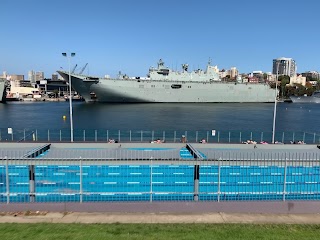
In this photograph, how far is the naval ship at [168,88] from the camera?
110062 mm

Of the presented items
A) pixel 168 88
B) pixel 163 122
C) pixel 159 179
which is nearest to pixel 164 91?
pixel 168 88

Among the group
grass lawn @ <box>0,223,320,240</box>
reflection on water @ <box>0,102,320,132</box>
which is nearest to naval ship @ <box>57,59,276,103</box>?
reflection on water @ <box>0,102,320,132</box>

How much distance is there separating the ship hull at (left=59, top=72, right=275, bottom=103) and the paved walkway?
100807 millimetres

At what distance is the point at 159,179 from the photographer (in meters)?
13.3

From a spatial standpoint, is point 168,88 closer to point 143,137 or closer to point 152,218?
point 143,137

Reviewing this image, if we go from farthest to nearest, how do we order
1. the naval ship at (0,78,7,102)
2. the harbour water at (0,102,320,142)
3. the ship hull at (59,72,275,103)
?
the naval ship at (0,78,7,102)
the ship hull at (59,72,275,103)
the harbour water at (0,102,320,142)

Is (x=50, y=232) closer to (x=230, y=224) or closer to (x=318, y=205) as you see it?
(x=230, y=224)

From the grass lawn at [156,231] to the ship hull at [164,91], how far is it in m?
102

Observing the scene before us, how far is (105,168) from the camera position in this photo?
13125mm

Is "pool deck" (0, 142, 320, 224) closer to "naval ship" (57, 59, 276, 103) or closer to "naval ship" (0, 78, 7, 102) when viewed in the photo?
"naval ship" (57, 59, 276, 103)

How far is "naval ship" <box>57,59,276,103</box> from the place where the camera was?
110062 millimetres

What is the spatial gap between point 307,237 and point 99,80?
105 metres

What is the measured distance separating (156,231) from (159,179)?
19.5 feet

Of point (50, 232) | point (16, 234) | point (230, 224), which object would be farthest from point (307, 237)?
point (16, 234)
